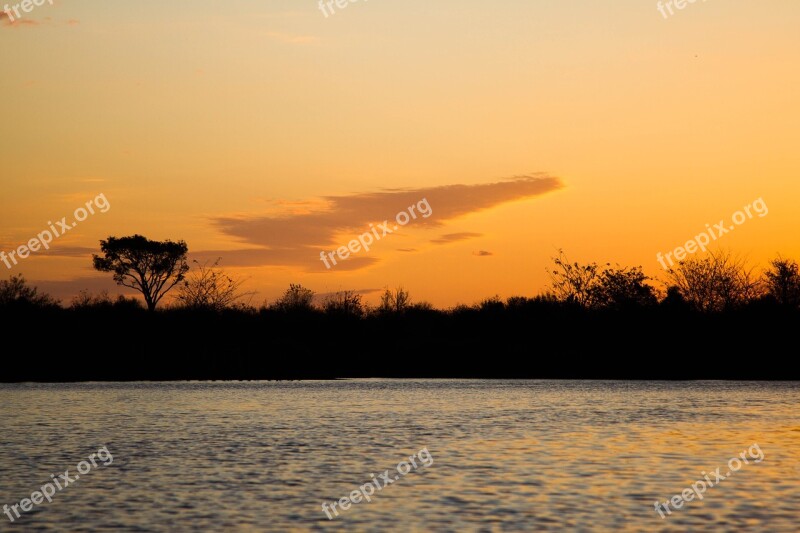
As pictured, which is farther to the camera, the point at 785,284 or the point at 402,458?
the point at 785,284

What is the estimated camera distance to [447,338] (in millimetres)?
110500

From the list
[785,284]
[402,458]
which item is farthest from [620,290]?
[402,458]

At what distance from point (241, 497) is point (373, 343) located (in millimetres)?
82660

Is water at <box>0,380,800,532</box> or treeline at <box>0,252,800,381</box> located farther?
treeline at <box>0,252,800,381</box>

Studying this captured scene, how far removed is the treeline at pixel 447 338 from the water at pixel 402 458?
2657 centimetres

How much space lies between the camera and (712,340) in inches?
3750

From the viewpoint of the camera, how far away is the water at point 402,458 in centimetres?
2125

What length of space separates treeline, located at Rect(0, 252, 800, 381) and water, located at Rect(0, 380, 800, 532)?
2657 centimetres

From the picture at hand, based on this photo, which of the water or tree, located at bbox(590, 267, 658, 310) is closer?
the water

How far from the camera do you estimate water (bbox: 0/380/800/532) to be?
21250mm

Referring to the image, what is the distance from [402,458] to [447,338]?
78291mm

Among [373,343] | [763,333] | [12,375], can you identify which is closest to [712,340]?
[763,333]

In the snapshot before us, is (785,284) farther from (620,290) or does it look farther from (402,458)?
(402,458)

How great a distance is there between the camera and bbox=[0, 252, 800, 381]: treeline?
297ft
